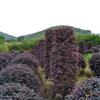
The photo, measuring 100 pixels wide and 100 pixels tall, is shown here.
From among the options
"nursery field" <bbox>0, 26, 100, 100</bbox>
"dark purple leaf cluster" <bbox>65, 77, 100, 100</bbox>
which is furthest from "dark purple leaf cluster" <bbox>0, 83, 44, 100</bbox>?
"dark purple leaf cluster" <bbox>65, 77, 100, 100</bbox>

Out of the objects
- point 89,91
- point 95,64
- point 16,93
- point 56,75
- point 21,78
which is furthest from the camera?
point 95,64

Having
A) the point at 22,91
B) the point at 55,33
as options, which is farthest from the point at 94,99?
the point at 55,33

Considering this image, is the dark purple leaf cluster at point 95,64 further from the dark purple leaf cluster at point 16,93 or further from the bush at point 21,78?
the dark purple leaf cluster at point 16,93

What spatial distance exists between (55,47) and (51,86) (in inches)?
56.7

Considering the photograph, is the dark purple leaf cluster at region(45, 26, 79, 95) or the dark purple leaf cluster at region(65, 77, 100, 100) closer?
the dark purple leaf cluster at region(65, 77, 100, 100)

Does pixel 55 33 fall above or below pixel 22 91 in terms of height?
above

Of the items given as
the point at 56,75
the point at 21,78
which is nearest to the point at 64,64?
the point at 56,75

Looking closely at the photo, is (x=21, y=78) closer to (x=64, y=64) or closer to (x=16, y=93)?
(x=16, y=93)

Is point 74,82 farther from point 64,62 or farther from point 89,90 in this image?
point 89,90

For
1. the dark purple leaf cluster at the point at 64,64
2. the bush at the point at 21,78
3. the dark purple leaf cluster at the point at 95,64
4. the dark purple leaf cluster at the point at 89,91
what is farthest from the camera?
the dark purple leaf cluster at the point at 95,64

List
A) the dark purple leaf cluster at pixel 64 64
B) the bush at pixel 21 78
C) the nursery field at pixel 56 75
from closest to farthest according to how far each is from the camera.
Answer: the nursery field at pixel 56 75
the bush at pixel 21 78
the dark purple leaf cluster at pixel 64 64

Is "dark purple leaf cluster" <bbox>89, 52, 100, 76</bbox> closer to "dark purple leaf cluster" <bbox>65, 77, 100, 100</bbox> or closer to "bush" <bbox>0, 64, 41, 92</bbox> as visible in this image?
"bush" <bbox>0, 64, 41, 92</bbox>

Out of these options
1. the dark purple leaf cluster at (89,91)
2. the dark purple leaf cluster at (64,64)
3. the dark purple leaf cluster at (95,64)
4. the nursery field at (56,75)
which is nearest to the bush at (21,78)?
the nursery field at (56,75)

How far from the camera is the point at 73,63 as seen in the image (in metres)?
15.0
